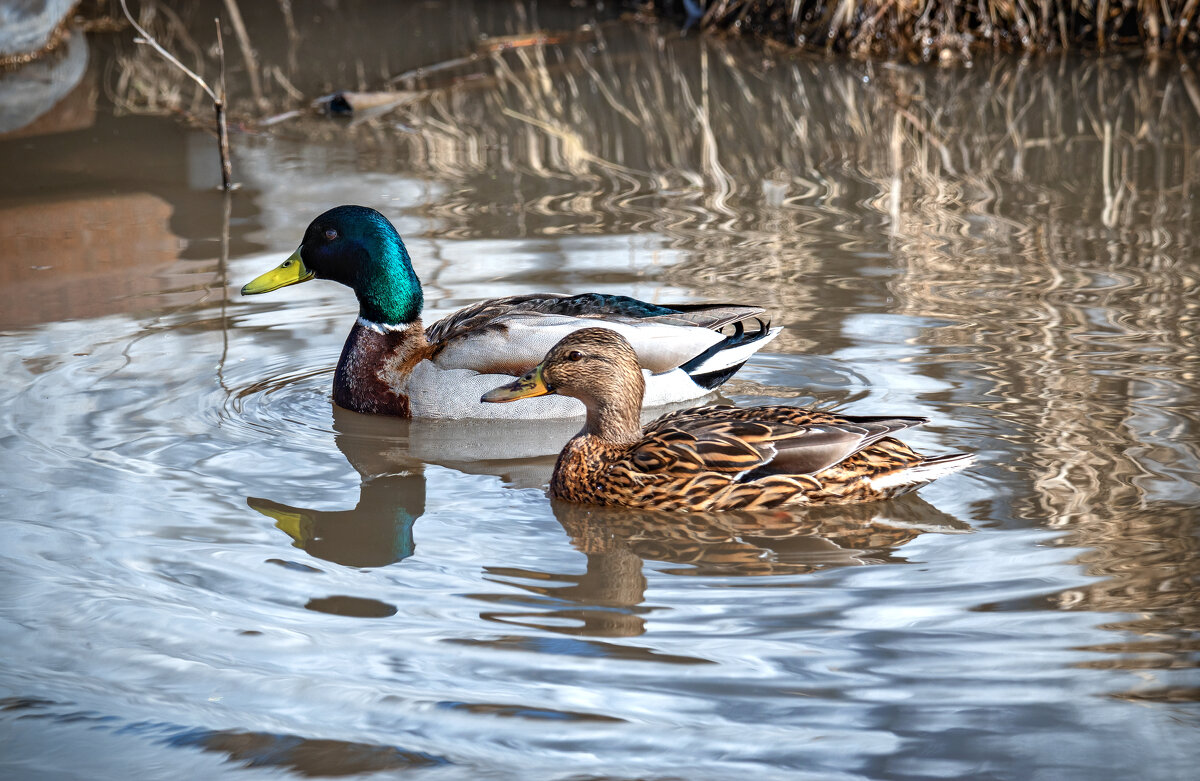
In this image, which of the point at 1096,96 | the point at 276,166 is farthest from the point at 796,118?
the point at 276,166

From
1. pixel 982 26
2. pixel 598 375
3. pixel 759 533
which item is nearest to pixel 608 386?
pixel 598 375

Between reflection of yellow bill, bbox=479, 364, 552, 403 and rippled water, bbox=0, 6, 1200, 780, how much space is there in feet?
1.14

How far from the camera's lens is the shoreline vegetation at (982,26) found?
12.9m

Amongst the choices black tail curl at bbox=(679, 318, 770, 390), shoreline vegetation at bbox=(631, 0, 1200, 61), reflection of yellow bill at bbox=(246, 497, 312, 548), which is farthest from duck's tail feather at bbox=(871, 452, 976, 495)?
shoreline vegetation at bbox=(631, 0, 1200, 61)

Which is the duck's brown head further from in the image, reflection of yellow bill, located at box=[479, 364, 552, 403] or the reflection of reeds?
the reflection of reeds

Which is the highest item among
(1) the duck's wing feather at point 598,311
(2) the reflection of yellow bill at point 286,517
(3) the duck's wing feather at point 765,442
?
(1) the duck's wing feather at point 598,311

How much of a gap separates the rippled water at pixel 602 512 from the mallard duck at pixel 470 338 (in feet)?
0.51

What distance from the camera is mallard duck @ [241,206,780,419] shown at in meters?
5.77

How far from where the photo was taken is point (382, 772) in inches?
131

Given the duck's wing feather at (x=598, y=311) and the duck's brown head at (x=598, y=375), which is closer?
the duck's brown head at (x=598, y=375)

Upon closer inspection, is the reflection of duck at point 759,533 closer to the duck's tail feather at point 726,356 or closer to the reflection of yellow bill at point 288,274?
the duck's tail feather at point 726,356

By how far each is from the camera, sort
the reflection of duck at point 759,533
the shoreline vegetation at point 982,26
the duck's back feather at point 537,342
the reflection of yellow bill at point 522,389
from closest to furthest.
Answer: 1. the reflection of duck at point 759,533
2. the reflection of yellow bill at point 522,389
3. the duck's back feather at point 537,342
4. the shoreline vegetation at point 982,26

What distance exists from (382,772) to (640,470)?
1677 millimetres

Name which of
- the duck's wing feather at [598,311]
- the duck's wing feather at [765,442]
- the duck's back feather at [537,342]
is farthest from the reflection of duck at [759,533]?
the duck's wing feather at [598,311]
